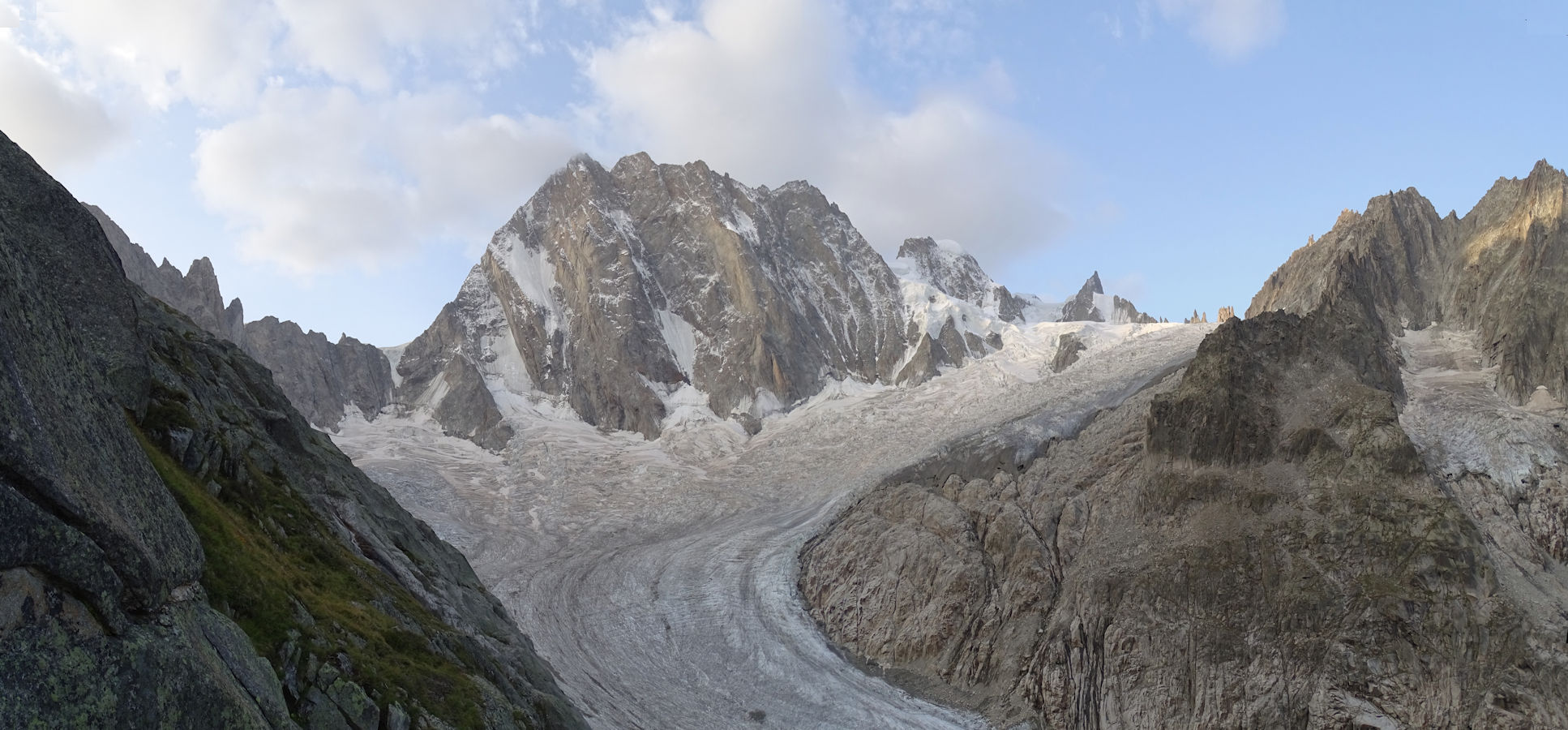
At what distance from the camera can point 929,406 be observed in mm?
132250

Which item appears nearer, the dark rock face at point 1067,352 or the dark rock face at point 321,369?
the dark rock face at point 1067,352

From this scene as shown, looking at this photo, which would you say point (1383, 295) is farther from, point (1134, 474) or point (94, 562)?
point (94, 562)

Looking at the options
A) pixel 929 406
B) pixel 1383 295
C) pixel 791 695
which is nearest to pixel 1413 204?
pixel 1383 295

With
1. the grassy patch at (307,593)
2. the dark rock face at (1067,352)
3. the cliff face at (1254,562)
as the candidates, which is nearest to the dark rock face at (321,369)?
the cliff face at (1254,562)

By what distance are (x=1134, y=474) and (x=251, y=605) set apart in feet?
213

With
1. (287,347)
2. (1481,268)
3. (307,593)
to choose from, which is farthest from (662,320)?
(307,593)

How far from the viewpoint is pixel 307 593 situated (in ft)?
89.1

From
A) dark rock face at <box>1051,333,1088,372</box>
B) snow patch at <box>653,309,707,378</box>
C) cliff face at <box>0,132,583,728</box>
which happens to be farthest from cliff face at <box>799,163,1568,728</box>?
snow patch at <box>653,309,707,378</box>

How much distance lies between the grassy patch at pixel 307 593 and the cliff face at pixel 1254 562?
4270 cm

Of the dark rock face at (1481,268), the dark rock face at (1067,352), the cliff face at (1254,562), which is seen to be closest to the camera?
the cliff face at (1254,562)

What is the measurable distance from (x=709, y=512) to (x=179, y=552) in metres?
89.8

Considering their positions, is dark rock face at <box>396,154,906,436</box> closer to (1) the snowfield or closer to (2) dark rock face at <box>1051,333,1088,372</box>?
Answer: (1) the snowfield

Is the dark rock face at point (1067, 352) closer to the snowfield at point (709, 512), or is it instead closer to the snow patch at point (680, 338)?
the snowfield at point (709, 512)

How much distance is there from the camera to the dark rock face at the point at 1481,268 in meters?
77.6
